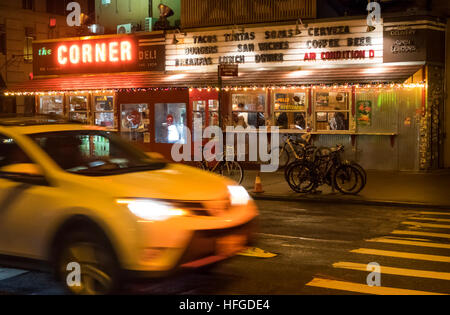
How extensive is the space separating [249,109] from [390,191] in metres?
7.40

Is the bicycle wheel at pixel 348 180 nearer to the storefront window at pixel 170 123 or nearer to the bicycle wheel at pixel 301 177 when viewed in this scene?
the bicycle wheel at pixel 301 177

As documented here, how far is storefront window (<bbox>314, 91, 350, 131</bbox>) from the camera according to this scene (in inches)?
781

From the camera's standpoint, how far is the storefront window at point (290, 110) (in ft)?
67.3

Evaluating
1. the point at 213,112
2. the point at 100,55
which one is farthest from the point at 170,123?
the point at 100,55

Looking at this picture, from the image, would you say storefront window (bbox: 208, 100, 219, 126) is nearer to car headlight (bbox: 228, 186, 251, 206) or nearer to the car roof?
the car roof

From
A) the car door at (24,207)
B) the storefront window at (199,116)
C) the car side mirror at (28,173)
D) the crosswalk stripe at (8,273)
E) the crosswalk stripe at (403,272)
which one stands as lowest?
the crosswalk stripe at (403,272)

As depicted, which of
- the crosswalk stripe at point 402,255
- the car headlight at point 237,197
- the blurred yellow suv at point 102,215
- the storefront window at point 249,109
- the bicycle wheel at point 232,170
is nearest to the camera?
the blurred yellow suv at point 102,215

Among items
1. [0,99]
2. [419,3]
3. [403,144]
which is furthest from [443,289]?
[0,99]

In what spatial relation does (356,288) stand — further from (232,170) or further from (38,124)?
(232,170)

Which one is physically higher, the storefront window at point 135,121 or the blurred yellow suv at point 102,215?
the storefront window at point 135,121

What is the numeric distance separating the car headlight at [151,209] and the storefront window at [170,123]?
16.8 metres

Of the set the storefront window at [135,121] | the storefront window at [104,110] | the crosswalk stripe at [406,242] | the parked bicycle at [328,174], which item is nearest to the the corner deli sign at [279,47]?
the storefront window at [135,121]

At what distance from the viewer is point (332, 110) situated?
65.8 feet
